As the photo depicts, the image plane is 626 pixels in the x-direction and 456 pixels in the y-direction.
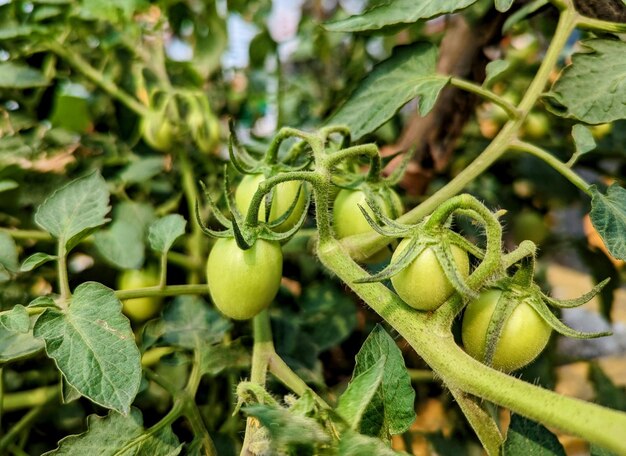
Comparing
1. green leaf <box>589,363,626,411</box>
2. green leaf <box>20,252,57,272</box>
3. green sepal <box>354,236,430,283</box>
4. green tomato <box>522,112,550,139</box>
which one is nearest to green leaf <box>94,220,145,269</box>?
green leaf <box>20,252,57,272</box>

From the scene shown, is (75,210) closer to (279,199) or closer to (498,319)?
(279,199)

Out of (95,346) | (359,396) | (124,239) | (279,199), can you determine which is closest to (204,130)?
(124,239)

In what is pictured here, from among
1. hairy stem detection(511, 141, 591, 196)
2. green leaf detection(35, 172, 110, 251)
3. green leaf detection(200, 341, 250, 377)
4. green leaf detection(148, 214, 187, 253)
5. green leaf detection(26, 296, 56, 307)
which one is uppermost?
hairy stem detection(511, 141, 591, 196)

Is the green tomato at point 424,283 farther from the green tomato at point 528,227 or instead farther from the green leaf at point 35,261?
the green tomato at point 528,227

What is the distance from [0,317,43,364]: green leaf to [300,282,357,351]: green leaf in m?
0.33

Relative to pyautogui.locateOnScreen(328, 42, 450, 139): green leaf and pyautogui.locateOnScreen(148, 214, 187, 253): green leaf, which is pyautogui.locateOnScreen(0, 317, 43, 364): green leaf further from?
pyautogui.locateOnScreen(328, 42, 450, 139): green leaf

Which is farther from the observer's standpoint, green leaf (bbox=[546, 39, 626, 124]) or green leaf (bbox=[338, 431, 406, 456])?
green leaf (bbox=[546, 39, 626, 124])

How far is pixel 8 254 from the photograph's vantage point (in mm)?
606

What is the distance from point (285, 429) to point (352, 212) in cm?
26

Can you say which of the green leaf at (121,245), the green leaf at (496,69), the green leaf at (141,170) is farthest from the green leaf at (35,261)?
the green leaf at (496,69)

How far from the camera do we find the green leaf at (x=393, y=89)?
59cm

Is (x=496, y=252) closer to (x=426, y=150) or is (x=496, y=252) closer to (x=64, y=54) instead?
(x=426, y=150)

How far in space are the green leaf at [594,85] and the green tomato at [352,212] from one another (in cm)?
18

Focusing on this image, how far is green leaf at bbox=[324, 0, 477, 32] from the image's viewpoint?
55 cm
